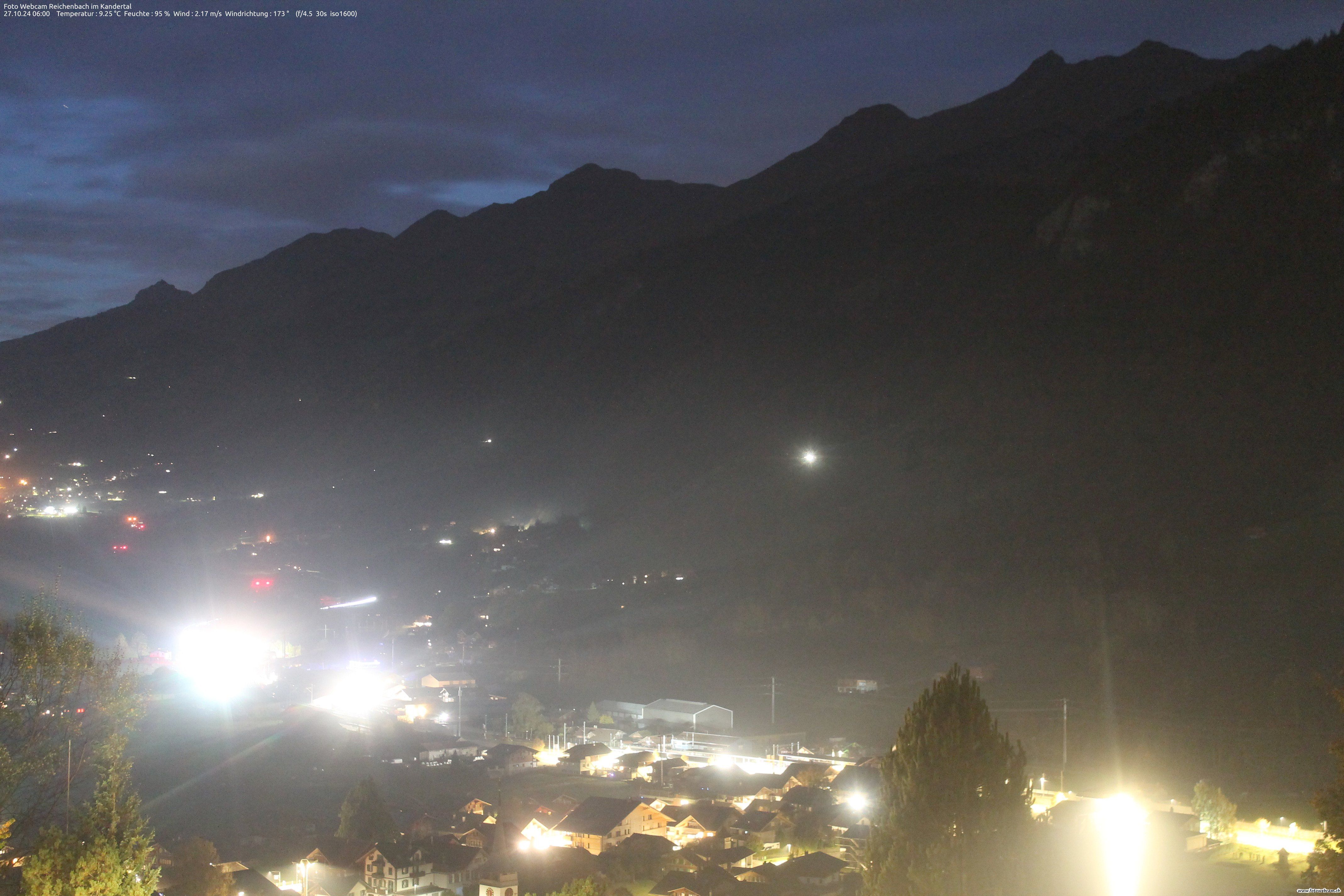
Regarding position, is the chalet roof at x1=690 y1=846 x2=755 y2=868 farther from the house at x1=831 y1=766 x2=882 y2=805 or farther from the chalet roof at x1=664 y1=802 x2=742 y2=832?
the house at x1=831 y1=766 x2=882 y2=805

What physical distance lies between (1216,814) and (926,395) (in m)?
40.4

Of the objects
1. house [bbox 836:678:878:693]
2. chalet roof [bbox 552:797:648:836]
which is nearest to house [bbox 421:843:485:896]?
chalet roof [bbox 552:797:648:836]

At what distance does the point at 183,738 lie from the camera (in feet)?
76.0

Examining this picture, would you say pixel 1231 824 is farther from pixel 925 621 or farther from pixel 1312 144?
pixel 1312 144

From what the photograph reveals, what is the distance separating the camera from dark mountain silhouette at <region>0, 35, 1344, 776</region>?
29.7 metres

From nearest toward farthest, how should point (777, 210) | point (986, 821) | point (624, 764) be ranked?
point (986, 821)
point (624, 764)
point (777, 210)

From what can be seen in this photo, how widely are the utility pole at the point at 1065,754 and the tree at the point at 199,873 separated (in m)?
12.1

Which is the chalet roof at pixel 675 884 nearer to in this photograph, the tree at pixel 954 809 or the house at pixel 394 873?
the house at pixel 394 873

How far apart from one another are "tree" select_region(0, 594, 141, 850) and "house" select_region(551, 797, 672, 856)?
7.88 m

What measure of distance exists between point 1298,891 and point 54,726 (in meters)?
9.71

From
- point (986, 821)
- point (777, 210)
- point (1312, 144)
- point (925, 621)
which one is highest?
point (777, 210)

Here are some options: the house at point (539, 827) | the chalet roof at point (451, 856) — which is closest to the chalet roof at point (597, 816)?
the house at point (539, 827)

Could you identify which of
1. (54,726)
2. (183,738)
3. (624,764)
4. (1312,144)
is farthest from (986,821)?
(1312,144)

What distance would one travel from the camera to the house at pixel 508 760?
2089 cm
